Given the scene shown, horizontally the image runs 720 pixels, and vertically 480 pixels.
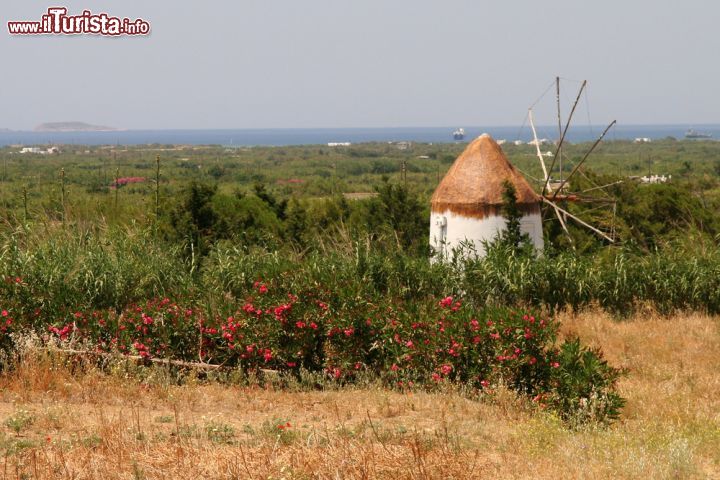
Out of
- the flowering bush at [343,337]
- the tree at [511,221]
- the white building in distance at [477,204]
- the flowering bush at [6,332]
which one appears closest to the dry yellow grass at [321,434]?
the flowering bush at [343,337]

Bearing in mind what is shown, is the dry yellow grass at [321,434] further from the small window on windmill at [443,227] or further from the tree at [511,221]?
the small window on windmill at [443,227]

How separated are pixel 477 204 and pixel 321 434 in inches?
416

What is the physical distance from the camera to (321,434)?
23.1 ft

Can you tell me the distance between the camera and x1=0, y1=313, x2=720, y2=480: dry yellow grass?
243 inches

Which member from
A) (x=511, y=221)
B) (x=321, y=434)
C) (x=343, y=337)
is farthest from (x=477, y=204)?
(x=321, y=434)

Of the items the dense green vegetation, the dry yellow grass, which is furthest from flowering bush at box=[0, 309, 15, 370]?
the dry yellow grass

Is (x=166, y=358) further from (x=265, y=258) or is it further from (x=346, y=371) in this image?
(x=265, y=258)

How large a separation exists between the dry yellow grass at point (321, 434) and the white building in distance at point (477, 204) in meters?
6.18

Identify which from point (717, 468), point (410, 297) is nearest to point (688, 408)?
point (717, 468)

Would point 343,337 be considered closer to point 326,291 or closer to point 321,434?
point 326,291

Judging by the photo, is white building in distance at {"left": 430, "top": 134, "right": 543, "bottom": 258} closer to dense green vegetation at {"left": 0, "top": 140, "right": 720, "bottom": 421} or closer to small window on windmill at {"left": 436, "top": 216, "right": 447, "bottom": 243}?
small window on windmill at {"left": 436, "top": 216, "right": 447, "bottom": 243}

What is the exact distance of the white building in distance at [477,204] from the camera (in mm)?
16812

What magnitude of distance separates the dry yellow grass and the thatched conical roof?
639cm

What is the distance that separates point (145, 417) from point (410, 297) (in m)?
7.12
